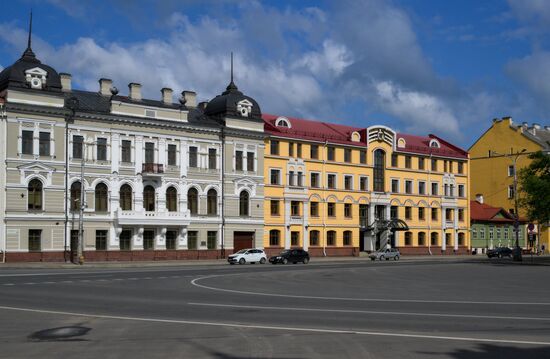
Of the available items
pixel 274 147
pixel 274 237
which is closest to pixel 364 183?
pixel 274 147

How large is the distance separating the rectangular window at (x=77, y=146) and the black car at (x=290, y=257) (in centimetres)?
1830

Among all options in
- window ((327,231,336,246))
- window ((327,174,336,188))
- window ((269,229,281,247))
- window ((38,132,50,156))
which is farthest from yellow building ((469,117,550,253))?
window ((38,132,50,156))

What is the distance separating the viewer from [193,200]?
6600 cm

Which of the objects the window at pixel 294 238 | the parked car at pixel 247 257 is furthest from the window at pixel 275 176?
the parked car at pixel 247 257

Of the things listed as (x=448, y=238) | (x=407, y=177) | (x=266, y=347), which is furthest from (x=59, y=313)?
(x=448, y=238)

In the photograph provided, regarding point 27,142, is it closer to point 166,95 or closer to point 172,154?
point 172,154

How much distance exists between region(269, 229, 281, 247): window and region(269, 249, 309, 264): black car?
11.2 m

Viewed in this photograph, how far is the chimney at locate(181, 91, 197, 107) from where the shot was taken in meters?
71.2

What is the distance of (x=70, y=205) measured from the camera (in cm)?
5822

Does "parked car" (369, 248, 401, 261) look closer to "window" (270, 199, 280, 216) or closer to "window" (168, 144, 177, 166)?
"window" (270, 199, 280, 216)

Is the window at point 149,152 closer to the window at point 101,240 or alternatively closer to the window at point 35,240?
the window at point 101,240

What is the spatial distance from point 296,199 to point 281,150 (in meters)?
5.39

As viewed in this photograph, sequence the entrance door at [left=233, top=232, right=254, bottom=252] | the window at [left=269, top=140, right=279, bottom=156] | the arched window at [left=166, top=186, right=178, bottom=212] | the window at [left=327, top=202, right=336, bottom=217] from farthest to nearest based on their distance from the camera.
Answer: the window at [left=327, top=202, right=336, bottom=217], the window at [left=269, top=140, right=279, bottom=156], the entrance door at [left=233, top=232, right=254, bottom=252], the arched window at [left=166, top=186, right=178, bottom=212]

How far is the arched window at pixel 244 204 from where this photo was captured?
68.9m
